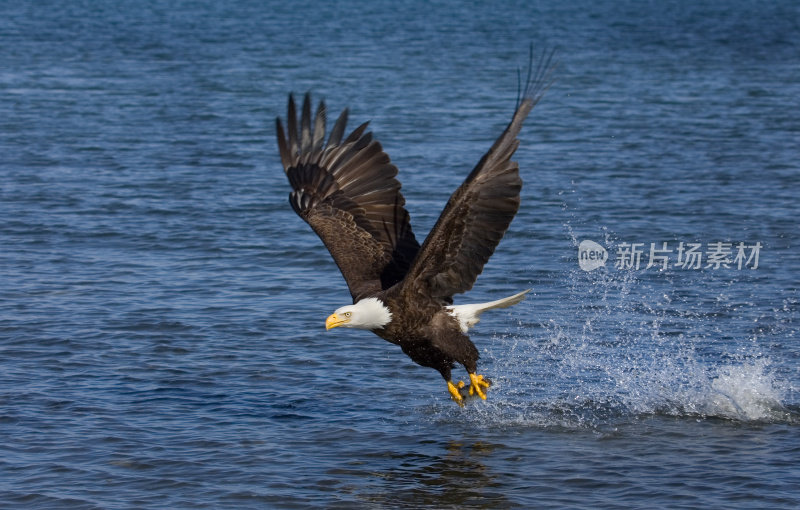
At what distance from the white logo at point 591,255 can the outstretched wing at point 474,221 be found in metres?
4.57

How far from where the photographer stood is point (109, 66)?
29469 millimetres

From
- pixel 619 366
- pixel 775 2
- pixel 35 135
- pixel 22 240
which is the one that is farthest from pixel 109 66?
pixel 775 2

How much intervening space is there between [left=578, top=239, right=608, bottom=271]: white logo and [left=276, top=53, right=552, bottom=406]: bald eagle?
3.74m

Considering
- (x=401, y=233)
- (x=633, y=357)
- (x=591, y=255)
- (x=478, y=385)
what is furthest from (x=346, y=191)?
(x=591, y=255)

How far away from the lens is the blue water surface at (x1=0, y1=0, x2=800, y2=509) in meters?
→ 7.77

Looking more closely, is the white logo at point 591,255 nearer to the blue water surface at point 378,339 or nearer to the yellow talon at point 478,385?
the blue water surface at point 378,339

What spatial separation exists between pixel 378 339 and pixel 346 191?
1667 millimetres

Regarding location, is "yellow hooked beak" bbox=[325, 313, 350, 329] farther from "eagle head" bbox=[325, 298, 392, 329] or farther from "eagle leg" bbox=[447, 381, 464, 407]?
"eagle leg" bbox=[447, 381, 464, 407]

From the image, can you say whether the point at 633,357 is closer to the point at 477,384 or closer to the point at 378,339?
the point at 477,384

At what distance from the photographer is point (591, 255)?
12.9m

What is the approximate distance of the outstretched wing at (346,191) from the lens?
9.02 meters

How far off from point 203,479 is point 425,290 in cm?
174

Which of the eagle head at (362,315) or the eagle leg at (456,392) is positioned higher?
the eagle head at (362,315)

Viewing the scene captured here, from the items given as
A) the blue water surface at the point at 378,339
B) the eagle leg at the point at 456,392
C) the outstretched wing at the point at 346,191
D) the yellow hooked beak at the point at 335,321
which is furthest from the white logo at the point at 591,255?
the yellow hooked beak at the point at 335,321
